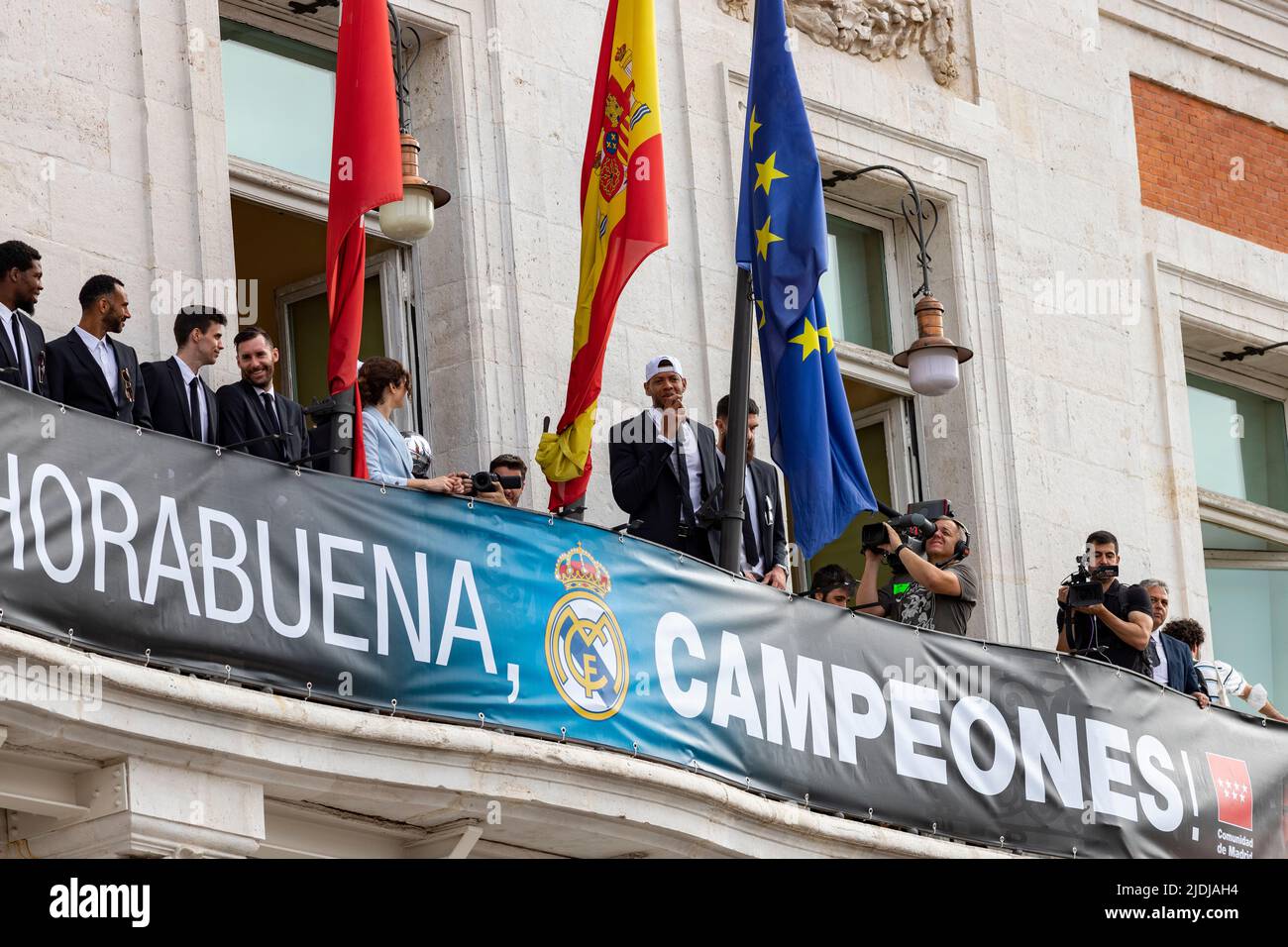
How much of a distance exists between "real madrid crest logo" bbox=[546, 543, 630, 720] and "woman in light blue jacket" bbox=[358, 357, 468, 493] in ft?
2.65

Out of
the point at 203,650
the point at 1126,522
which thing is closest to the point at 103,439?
the point at 203,650

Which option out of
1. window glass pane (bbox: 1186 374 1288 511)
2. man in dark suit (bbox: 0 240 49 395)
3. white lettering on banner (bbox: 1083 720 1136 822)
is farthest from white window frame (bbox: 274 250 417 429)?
window glass pane (bbox: 1186 374 1288 511)

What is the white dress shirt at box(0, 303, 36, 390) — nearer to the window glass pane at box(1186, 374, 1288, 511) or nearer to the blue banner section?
the blue banner section

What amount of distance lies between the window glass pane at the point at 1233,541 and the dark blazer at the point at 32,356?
1075 centimetres

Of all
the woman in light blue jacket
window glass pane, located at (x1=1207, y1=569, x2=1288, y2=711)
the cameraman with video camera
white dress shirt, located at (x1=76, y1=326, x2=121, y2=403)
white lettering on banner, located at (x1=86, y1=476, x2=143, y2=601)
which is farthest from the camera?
window glass pane, located at (x1=1207, y1=569, x2=1288, y2=711)

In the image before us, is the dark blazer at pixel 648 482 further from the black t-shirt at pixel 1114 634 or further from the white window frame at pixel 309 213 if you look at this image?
the black t-shirt at pixel 1114 634

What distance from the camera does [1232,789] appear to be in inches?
587

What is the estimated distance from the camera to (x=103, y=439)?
10.6m

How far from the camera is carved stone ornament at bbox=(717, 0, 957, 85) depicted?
685 inches

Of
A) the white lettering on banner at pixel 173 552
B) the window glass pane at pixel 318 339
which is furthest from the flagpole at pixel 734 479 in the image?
the white lettering on banner at pixel 173 552

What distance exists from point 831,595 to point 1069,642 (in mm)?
1471

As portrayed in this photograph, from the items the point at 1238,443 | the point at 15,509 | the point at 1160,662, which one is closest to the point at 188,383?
the point at 15,509

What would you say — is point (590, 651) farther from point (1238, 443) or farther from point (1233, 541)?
point (1238, 443)

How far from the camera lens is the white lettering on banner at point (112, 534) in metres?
10.4
